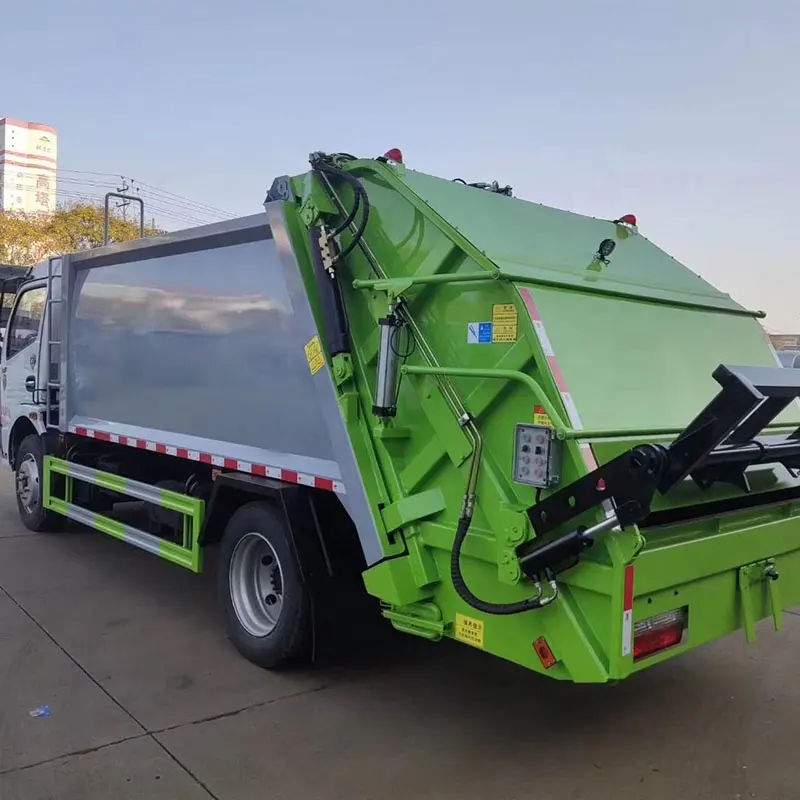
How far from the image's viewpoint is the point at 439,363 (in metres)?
3.62

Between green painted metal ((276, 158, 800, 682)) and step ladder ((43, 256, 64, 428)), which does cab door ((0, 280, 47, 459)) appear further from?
green painted metal ((276, 158, 800, 682))

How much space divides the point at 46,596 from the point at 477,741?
3.58 m

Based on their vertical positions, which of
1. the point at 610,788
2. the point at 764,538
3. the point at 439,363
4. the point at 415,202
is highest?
the point at 415,202

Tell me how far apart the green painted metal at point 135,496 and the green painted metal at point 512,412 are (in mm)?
1687

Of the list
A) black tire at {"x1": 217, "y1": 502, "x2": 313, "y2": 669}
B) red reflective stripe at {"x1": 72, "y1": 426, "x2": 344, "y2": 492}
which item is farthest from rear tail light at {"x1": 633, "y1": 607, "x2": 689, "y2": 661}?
black tire at {"x1": 217, "y1": 502, "x2": 313, "y2": 669}

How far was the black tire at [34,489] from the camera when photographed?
25.1ft

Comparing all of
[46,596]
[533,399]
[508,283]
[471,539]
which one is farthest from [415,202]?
[46,596]

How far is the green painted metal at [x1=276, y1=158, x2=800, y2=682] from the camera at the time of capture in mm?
3158

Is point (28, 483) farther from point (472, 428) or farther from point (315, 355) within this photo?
point (472, 428)

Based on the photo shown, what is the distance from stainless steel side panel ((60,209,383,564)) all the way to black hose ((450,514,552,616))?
1.66 ft

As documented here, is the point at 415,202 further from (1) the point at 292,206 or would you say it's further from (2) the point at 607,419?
(2) the point at 607,419

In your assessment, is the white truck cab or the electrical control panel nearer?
the electrical control panel

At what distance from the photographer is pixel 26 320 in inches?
311

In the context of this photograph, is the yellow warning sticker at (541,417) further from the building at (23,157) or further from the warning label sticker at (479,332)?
the building at (23,157)
